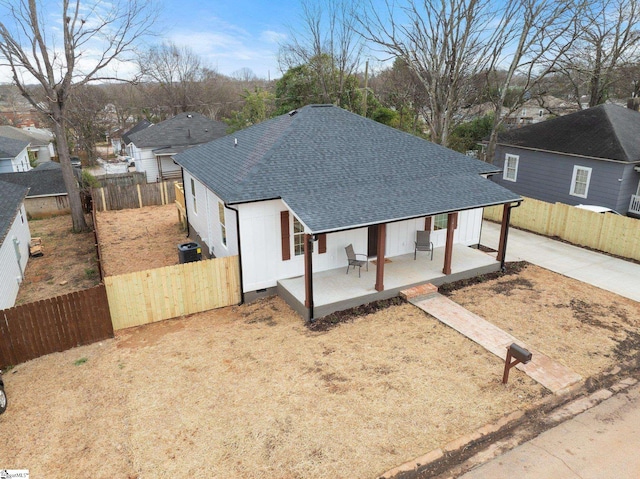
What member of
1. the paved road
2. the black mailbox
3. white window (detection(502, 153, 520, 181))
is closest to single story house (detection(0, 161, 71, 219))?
the black mailbox

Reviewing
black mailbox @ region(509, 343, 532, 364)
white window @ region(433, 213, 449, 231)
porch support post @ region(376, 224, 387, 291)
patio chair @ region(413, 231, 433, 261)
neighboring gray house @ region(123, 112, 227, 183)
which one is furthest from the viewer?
neighboring gray house @ region(123, 112, 227, 183)

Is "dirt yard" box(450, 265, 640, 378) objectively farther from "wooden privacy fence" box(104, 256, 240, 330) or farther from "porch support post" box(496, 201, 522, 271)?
"wooden privacy fence" box(104, 256, 240, 330)

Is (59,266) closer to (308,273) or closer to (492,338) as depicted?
(308,273)

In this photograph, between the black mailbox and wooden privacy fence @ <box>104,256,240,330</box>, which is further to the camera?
wooden privacy fence @ <box>104,256,240,330</box>

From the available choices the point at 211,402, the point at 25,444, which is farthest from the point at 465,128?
the point at 25,444

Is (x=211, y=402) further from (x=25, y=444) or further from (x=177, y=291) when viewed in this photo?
(x=177, y=291)

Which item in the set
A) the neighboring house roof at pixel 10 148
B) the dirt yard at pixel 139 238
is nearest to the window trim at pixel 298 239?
the dirt yard at pixel 139 238
